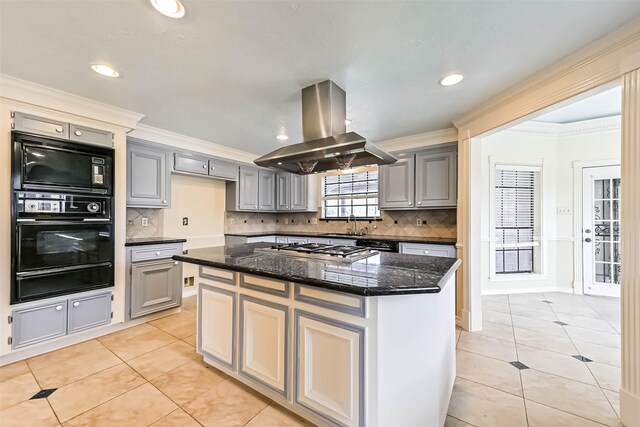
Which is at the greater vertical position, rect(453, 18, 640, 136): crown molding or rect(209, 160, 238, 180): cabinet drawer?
rect(453, 18, 640, 136): crown molding

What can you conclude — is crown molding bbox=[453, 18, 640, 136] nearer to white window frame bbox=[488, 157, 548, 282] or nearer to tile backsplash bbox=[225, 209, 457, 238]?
tile backsplash bbox=[225, 209, 457, 238]

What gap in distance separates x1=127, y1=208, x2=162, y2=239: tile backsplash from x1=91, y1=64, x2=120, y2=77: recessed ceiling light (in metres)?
1.95

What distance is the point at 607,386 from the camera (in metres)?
2.01

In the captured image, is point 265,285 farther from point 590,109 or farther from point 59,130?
point 590,109

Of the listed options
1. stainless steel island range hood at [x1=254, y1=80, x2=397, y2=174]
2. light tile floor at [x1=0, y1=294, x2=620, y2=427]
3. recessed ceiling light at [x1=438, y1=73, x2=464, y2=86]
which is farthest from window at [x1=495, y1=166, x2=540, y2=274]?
stainless steel island range hood at [x1=254, y1=80, x2=397, y2=174]

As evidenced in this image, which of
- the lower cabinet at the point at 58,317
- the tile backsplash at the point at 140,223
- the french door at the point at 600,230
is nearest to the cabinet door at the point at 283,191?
the tile backsplash at the point at 140,223

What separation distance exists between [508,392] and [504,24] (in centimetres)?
246

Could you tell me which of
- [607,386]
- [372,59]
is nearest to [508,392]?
[607,386]

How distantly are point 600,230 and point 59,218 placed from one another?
711 centimetres

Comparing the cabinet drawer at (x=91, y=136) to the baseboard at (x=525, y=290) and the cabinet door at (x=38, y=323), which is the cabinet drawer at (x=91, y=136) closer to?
the cabinet door at (x=38, y=323)

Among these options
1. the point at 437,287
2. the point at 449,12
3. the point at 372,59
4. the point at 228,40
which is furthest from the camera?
the point at 372,59

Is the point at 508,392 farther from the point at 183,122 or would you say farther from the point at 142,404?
the point at 183,122

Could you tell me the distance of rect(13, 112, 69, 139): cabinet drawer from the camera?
2.36 meters

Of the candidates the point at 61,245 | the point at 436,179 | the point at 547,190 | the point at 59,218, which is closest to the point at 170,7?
the point at 59,218
